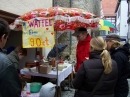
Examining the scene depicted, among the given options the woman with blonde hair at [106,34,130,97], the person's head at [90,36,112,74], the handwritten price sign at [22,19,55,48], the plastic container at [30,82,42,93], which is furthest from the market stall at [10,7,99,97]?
the plastic container at [30,82,42,93]

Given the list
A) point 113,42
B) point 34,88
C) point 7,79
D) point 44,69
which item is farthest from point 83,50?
point 7,79

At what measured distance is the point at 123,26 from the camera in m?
30.8

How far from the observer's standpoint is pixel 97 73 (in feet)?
7.23

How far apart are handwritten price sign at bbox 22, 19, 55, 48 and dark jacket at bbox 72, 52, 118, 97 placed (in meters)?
1.07

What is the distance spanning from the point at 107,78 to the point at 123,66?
644 millimetres

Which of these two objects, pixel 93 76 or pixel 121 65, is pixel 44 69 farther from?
pixel 93 76

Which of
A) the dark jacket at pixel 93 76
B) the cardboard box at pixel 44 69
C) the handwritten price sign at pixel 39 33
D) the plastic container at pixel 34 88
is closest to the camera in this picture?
the dark jacket at pixel 93 76

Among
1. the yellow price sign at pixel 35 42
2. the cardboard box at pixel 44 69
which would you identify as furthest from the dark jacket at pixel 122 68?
the cardboard box at pixel 44 69

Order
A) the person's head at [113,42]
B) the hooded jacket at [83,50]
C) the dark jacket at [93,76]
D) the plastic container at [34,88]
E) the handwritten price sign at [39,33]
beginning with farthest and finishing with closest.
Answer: the plastic container at [34,88]
the hooded jacket at [83,50]
the handwritten price sign at [39,33]
the person's head at [113,42]
the dark jacket at [93,76]

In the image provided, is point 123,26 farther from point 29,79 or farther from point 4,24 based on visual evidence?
point 4,24

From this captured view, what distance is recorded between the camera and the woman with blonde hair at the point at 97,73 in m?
2.21

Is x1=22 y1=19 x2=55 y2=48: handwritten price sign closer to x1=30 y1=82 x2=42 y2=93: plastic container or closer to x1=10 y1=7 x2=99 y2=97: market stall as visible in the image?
x1=10 y1=7 x2=99 y2=97: market stall

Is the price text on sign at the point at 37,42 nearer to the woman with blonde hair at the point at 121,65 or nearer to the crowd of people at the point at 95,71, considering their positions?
the crowd of people at the point at 95,71

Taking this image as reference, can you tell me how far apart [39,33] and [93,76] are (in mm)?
1513
